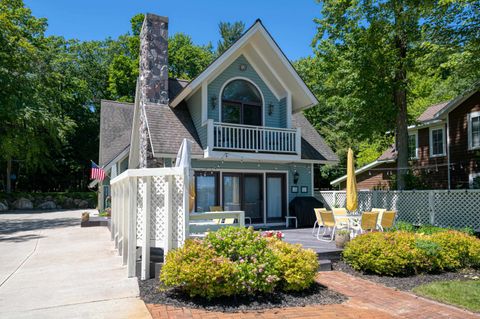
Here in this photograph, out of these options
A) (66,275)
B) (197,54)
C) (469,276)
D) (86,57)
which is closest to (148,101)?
(66,275)

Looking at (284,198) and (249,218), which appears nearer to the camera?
(249,218)

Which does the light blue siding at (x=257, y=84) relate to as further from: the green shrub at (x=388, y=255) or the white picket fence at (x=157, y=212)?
the green shrub at (x=388, y=255)

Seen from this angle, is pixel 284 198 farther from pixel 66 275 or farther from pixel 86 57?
pixel 86 57

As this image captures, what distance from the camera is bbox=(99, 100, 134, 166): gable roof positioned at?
2255 cm

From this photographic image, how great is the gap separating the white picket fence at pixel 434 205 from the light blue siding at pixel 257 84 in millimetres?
5075

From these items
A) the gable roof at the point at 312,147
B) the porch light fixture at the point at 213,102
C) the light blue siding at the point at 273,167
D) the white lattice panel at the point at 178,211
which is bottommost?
the white lattice panel at the point at 178,211

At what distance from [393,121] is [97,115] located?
34837mm

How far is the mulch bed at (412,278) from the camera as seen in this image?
21.3ft

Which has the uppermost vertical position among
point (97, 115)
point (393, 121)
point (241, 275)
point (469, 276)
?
point (97, 115)

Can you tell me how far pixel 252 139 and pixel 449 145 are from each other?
1167 cm

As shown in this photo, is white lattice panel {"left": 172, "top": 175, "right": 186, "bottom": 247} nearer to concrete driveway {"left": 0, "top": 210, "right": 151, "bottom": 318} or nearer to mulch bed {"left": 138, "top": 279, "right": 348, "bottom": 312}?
mulch bed {"left": 138, "top": 279, "right": 348, "bottom": 312}

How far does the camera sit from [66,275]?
708 cm

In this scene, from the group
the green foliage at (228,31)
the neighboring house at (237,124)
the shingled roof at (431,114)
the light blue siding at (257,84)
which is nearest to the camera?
the neighboring house at (237,124)

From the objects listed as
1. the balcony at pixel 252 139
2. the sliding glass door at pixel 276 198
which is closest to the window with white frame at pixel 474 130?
the balcony at pixel 252 139
